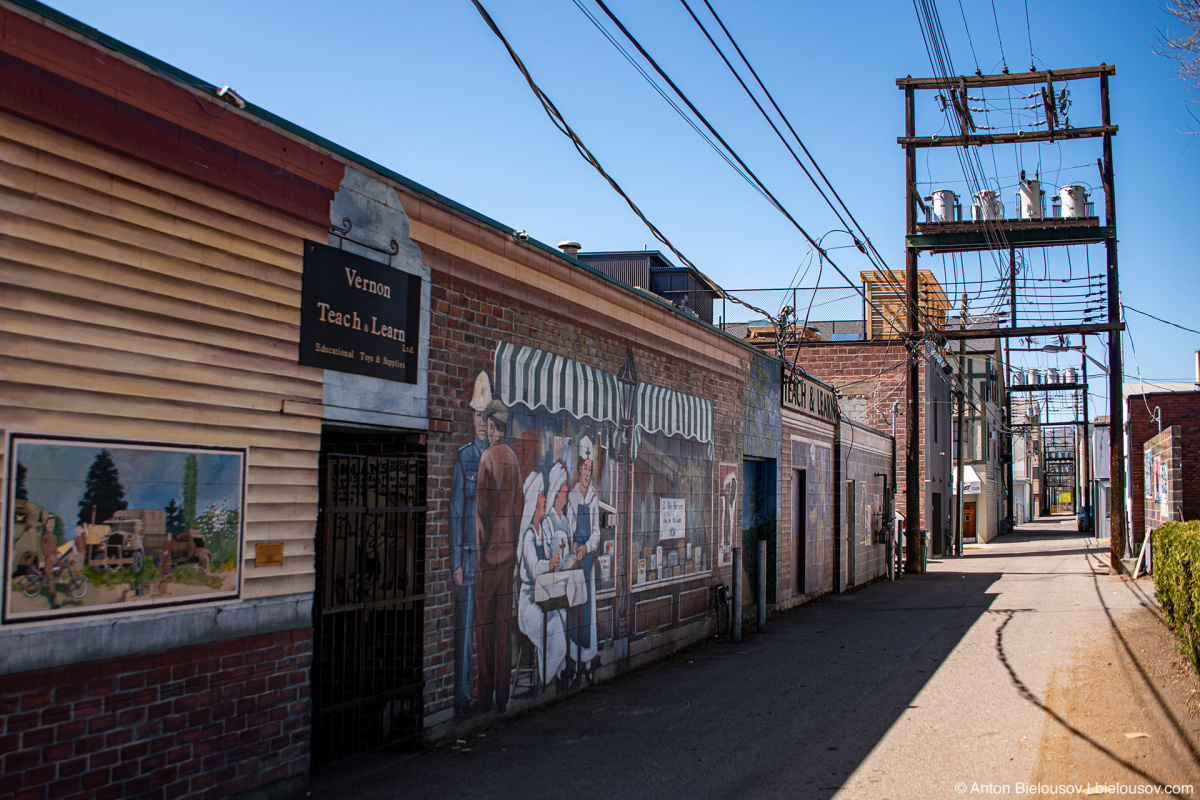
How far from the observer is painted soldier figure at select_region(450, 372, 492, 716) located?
770 centimetres

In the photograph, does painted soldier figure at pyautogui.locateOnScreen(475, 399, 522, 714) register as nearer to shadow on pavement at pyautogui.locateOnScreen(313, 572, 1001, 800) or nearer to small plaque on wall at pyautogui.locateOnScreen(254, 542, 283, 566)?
shadow on pavement at pyautogui.locateOnScreen(313, 572, 1001, 800)

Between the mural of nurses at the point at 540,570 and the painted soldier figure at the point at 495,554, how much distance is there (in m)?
0.18

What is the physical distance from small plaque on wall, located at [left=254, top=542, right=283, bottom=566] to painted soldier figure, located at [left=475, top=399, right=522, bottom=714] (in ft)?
7.59

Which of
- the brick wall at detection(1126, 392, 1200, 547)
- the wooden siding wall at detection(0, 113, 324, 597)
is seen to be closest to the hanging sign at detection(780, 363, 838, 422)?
the brick wall at detection(1126, 392, 1200, 547)

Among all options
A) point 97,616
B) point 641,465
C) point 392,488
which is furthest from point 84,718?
point 641,465

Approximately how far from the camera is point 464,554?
7828 mm

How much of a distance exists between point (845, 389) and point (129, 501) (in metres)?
27.6

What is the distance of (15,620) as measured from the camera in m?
4.38

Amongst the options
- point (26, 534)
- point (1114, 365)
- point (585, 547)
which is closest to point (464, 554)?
point (585, 547)

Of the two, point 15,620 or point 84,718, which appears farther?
point 84,718

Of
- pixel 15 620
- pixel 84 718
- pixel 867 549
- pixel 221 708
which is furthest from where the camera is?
pixel 867 549

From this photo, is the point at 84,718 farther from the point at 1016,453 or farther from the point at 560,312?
the point at 1016,453

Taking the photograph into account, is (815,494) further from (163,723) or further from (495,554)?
(163,723)

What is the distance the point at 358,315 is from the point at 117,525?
2311 mm
